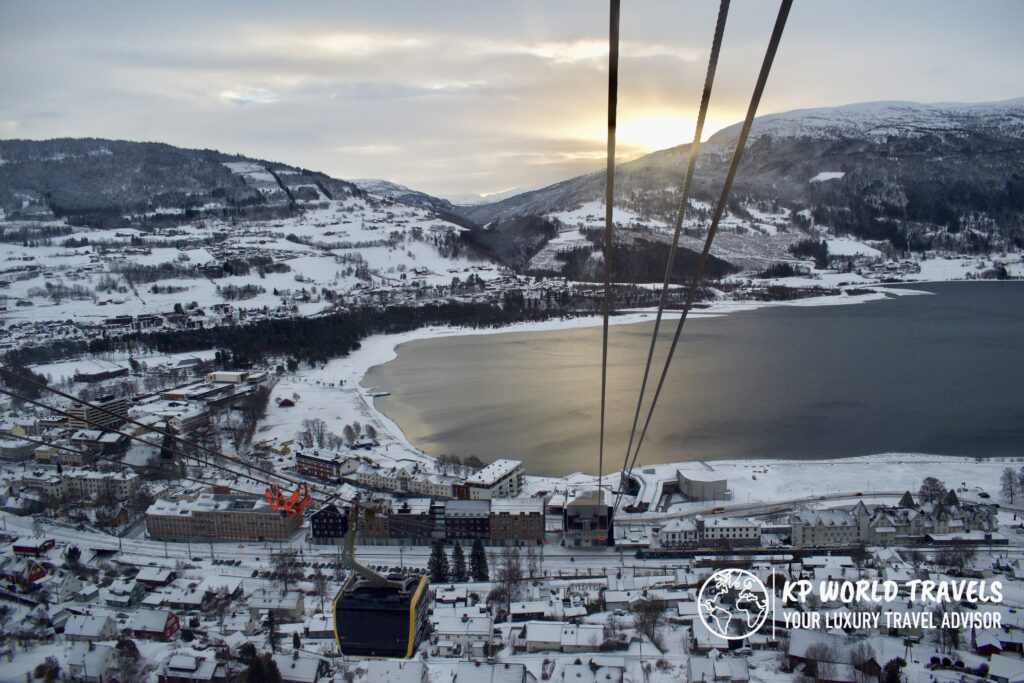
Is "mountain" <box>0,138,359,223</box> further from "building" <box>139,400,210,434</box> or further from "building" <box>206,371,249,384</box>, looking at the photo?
"building" <box>139,400,210,434</box>

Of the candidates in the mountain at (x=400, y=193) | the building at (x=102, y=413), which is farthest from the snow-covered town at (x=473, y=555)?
the mountain at (x=400, y=193)

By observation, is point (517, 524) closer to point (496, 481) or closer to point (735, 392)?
→ point (496, 481)

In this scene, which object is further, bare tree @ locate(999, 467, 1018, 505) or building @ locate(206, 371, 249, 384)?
building @ locate(206, 371, 249, 384)

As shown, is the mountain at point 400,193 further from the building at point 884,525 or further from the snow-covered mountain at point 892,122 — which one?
the building at point 884,525

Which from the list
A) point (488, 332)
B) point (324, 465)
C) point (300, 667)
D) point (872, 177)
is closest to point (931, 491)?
point (300, 667)

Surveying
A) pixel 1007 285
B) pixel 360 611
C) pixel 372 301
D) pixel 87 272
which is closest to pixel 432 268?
pixel 372 301

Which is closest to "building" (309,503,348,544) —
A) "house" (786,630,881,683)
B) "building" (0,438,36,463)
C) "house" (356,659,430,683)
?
"house" (356,659,430,683)
